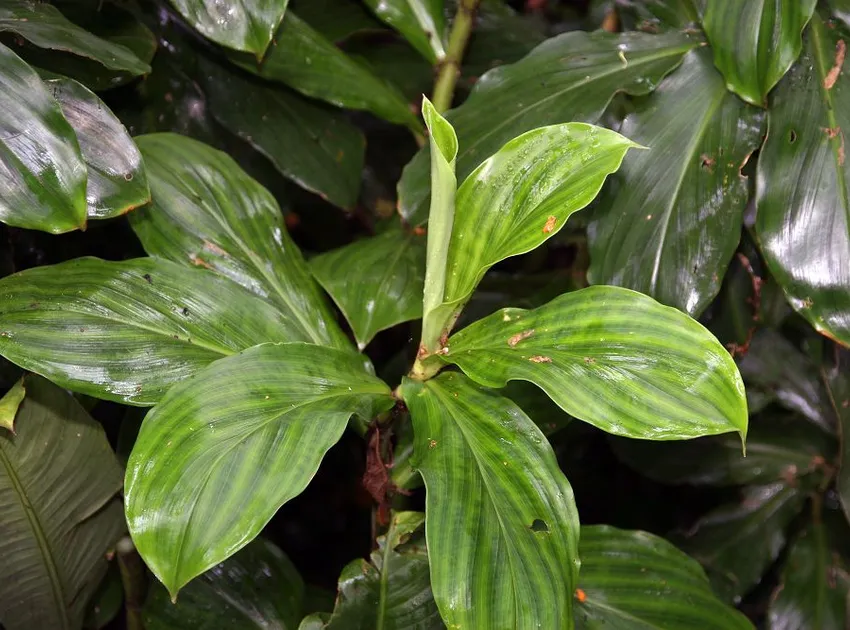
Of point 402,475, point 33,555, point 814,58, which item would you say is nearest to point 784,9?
point 814,58

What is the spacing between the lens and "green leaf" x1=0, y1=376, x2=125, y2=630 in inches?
30.6

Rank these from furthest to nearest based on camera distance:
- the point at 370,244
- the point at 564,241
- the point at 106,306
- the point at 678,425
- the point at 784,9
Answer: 1. the point at 564,241
2. the point at 370,244
3. the point at 784,9
4. the point at 106,306
5. the point at 678,425

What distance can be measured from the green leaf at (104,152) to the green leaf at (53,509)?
202mm

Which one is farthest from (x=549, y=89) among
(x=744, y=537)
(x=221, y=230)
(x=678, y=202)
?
(x=744, y=537)

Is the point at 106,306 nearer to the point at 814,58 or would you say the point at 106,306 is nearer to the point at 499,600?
the point at 499,600

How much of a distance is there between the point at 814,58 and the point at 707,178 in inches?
7.4

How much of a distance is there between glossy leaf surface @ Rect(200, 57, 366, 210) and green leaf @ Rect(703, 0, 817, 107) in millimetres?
495

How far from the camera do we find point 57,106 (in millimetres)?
686

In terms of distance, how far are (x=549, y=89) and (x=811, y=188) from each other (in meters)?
0.31

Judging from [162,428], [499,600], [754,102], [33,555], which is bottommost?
[33,555]

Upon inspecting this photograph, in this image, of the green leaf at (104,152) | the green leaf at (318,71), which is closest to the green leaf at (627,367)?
the green leaf at (104,152)

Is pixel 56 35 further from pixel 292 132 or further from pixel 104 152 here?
pixel 292 132

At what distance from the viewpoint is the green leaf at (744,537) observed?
42.7 inches

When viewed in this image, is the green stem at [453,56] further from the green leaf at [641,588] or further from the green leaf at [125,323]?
the green leaf at [641,588]
